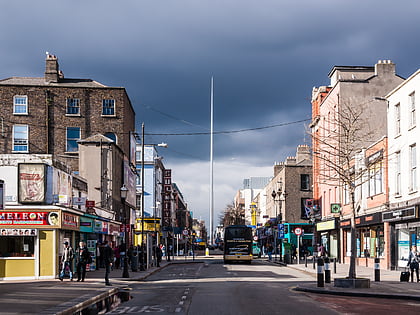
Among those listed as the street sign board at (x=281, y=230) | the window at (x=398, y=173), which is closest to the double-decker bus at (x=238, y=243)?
the street sign board at (x=281, y=230)

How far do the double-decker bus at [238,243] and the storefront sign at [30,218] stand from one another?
2350 centimetres

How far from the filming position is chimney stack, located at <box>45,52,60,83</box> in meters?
51.4

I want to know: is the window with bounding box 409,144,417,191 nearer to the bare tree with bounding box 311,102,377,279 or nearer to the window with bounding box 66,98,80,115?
the bare tree with bounding box 311,102,377,279

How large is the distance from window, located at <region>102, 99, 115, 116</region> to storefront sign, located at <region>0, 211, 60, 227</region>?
73.7ft

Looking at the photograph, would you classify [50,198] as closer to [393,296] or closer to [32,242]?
[32,242]

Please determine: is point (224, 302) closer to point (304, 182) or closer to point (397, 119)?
point (397, 119)

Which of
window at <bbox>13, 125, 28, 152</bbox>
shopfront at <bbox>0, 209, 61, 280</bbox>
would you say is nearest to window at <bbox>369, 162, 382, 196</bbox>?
shopfront at <bbox>0, 209, 61, 280</bbox>

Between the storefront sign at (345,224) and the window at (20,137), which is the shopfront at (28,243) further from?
the storefront sign at (345,224)

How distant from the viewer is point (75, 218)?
33250mm

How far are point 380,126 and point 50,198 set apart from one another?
1122 inches

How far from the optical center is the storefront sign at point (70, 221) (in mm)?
30516

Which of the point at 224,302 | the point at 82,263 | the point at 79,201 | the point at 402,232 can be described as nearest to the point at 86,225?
the point at 79,201

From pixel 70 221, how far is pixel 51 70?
2338cm

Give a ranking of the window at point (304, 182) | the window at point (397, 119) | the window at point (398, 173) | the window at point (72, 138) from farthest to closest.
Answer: the window at point (304, 182)
the window at point (72, 138)
the window at point (397, 119)
the window at point (398, 173)
